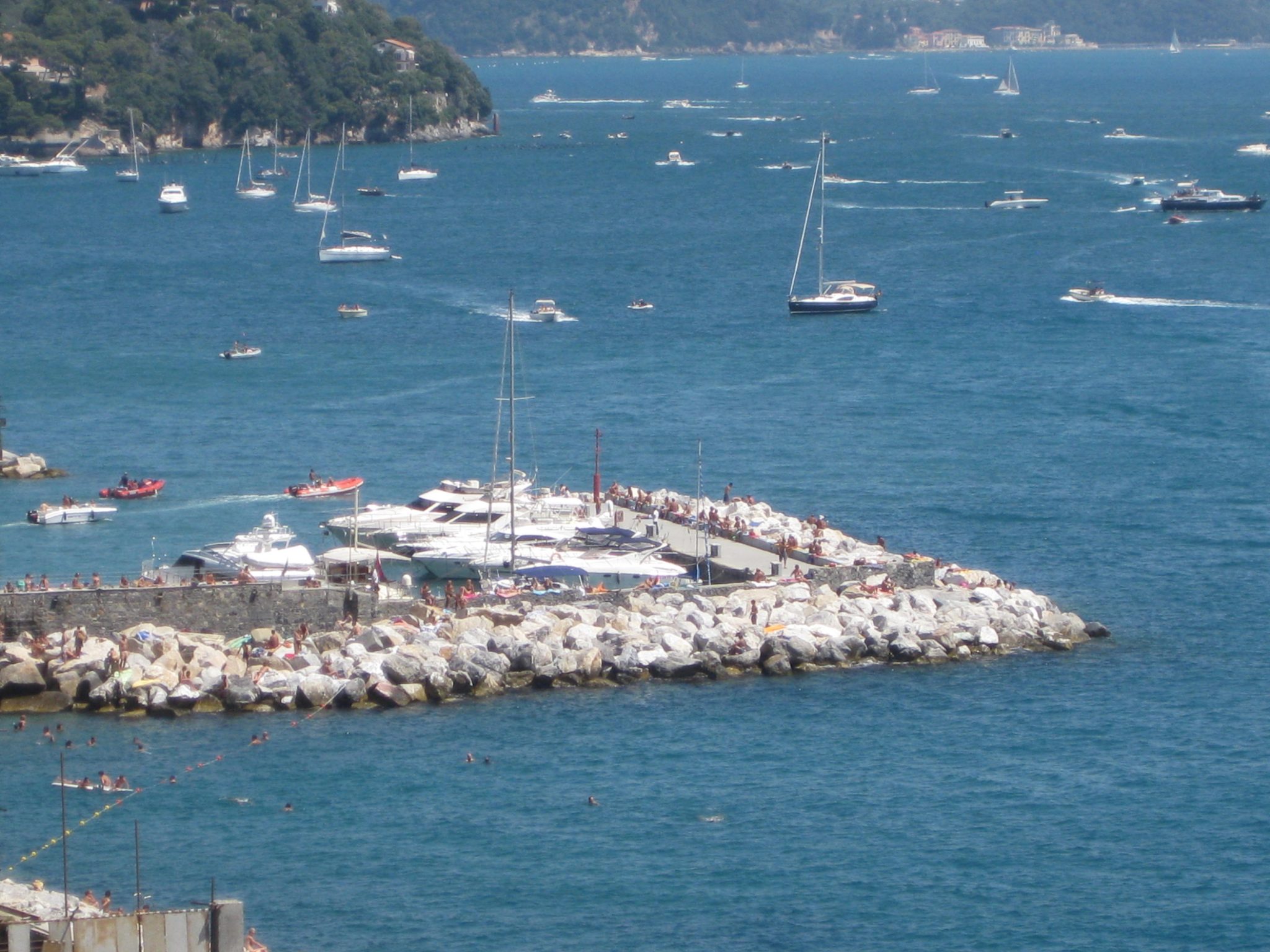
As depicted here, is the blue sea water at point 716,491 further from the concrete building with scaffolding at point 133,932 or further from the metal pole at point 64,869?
the concrete building with scaffolding at point 133,932

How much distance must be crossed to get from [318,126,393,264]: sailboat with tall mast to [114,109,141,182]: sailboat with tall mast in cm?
3189

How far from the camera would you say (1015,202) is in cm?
12938

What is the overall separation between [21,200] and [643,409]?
78.3m

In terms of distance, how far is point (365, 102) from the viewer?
17825 cm

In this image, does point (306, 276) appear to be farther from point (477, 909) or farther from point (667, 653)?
point (477, 909)

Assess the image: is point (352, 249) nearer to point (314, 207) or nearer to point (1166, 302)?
point (314, 207)

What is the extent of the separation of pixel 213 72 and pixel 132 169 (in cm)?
1706

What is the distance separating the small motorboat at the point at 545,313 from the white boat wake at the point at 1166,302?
22.2 meters

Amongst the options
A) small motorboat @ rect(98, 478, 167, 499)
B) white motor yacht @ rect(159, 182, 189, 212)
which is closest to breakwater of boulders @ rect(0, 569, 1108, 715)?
small motorboat @ rect(98, 478, 167, 499)

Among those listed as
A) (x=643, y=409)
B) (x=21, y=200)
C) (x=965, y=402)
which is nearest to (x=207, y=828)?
(x=643, y=409)

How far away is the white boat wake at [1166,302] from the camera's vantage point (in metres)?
91.8

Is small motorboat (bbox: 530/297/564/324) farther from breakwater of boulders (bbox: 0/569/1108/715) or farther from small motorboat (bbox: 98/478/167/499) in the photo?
breakwater of boulders (bbox: 0/569/1108/715)

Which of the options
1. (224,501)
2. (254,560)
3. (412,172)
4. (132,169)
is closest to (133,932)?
(254,560)

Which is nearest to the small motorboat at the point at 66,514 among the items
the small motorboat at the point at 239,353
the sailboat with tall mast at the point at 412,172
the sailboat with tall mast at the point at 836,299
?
the small motorboat at the point at 239,353
